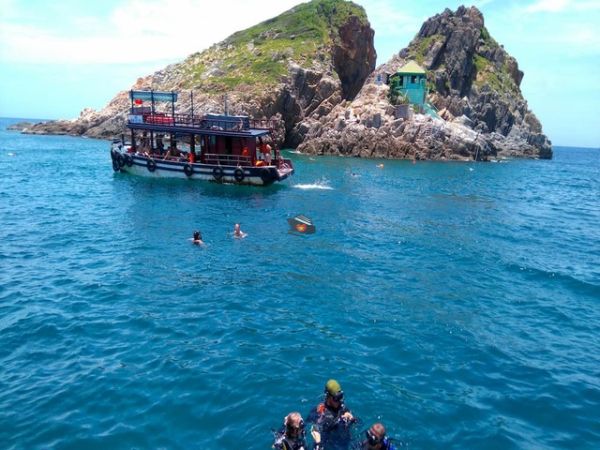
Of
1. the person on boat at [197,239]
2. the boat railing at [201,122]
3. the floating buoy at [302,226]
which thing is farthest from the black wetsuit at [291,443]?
the boat railing at [201,122]

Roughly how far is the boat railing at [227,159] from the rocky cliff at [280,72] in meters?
37.9

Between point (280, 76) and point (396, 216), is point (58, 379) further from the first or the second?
point (280, 76)

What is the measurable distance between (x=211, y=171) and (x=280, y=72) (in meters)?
Answer: 52.6

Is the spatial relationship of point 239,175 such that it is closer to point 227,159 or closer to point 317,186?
point 227,159

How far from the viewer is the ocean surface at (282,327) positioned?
11.4 m

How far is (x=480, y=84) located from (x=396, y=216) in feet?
300

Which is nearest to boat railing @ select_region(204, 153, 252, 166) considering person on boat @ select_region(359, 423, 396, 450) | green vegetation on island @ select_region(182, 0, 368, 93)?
person on boat @ select_region(359, 423, 396, 450)

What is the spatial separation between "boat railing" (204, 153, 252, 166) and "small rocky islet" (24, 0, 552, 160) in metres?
38.0

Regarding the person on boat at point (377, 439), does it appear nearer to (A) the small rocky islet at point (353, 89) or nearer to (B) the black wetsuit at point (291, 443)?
(B) the black wetsuit at point (291, 443)

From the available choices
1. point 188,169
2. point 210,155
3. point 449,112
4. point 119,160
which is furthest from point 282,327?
point 449,112

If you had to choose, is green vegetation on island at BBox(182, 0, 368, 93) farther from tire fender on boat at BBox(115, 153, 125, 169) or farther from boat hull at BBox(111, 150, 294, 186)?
boat hull at BBox(111, 150, 294, 186)

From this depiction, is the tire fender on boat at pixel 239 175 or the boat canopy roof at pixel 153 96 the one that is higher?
the boat canopy roof at pixel 153 96

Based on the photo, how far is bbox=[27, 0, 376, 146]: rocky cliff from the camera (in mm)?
89250

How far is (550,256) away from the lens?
88.1 feet
